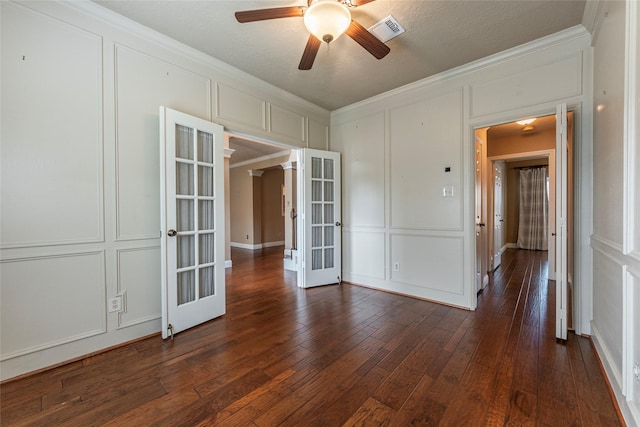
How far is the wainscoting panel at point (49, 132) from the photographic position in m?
1.77

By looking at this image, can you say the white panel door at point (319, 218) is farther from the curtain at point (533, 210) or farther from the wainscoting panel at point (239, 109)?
the curtain at point (533, 210)

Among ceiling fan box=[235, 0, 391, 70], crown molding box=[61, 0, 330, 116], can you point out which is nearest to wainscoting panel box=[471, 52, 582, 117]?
ceiling fan box=[235, 0, 391, 70]

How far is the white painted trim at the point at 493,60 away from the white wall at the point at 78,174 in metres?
2.41

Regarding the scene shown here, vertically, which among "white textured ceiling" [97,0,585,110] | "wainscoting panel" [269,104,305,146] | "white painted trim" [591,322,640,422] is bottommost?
"white painted trim" [591,322,640,422]

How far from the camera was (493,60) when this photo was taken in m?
2.77

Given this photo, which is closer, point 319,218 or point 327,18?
point 327,18

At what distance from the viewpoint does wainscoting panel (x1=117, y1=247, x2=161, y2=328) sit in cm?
226

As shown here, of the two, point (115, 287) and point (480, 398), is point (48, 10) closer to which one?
point (115, 287)

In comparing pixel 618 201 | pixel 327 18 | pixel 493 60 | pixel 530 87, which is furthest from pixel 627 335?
pixel 493 60

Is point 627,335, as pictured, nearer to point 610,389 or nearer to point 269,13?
point 610,389

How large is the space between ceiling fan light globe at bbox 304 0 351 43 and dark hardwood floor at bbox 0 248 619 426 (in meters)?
2.34

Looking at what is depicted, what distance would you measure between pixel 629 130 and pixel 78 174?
3.54 m

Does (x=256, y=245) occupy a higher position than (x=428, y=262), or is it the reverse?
(x=428, y=262)

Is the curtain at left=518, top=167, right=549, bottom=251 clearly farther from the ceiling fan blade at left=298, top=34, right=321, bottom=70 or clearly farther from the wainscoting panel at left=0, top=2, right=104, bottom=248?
the wainscoting panel at left=0, top=2, right=104, bottom=248
